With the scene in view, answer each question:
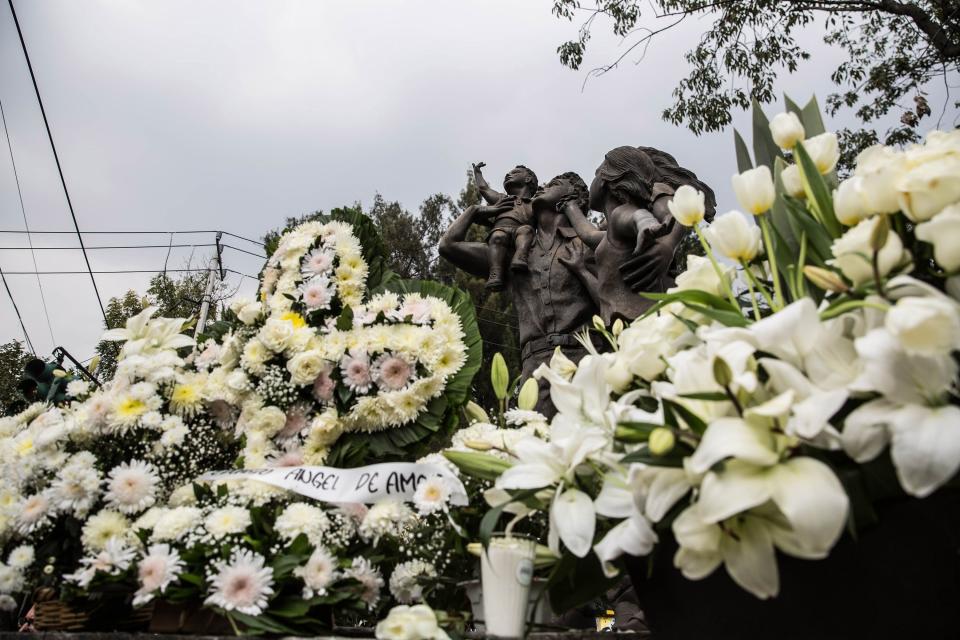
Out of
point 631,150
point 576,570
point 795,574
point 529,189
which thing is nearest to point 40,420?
point 576,570

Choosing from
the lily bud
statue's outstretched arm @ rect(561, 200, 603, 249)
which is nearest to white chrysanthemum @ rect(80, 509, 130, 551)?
the lily bud

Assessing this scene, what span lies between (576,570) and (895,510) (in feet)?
1.41

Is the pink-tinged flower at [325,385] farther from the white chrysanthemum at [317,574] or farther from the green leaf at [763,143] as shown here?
the green leaf at [763,143]

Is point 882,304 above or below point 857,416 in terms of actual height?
above

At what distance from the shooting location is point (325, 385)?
2094 millimetres

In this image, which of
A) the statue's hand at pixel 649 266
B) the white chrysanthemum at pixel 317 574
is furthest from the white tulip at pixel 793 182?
the statue's hand at pixel 649 266

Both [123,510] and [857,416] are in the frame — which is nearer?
[857,416]

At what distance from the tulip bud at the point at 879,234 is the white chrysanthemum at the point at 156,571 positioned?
1.51m

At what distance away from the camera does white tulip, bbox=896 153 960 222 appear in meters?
0.83

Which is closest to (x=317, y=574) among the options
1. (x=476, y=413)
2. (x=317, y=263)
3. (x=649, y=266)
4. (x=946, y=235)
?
(x=476, y=413)

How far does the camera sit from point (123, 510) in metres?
1.89

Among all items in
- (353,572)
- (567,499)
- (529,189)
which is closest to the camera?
(567,499)

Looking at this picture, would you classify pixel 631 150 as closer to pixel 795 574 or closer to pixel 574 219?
pixel 574 219

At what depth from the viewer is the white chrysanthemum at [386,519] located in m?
1.79
